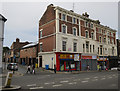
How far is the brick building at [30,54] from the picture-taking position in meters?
37.5

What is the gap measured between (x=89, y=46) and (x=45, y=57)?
475 inches

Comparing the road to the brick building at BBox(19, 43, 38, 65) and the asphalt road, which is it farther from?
the brick building at BBox(19, 43, 38, 65)

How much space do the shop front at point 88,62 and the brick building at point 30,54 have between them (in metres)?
13.1

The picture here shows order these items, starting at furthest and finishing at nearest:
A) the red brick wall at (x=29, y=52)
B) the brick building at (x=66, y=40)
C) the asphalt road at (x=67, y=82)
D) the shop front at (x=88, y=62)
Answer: the red brick wall at (x=29, y=52) < the shop front at (x=88, y=62) < the brick building at (x=66, y=40) < the asphalt road at (x=67, y=82)

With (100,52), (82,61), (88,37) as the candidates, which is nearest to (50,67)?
(82,61)

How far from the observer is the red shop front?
26967 mm

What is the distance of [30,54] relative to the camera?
40.2 metres

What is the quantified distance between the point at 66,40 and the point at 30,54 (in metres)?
15.8

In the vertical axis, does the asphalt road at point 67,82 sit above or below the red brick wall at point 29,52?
below

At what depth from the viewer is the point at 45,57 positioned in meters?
30.0

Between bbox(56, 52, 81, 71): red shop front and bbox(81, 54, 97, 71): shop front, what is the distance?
1.44 meters

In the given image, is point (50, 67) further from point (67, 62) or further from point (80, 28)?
point (80, 28)

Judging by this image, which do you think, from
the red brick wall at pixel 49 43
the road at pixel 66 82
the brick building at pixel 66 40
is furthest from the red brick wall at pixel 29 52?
the road at pixel 66 82

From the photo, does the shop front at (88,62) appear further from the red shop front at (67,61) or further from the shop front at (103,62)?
the shop front at (103,62)
